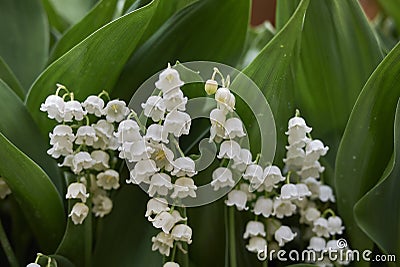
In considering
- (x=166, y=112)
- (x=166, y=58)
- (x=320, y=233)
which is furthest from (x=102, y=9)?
(x=320, y=233)

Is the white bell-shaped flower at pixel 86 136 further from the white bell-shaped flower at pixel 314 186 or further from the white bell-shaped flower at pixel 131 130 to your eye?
the white bell-shaped flower at pixel 314 186

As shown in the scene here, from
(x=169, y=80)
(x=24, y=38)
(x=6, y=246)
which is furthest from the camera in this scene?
(x=24, y=38)

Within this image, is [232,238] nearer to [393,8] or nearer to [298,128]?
[298,128]

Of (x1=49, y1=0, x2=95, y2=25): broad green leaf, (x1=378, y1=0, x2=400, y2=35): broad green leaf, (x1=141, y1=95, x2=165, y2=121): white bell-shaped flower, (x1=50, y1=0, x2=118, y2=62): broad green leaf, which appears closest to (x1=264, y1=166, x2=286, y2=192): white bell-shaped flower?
(x1=141, y1=95, x2=165, y2=121): white bell-shaped flower

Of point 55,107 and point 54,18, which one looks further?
point 54,18

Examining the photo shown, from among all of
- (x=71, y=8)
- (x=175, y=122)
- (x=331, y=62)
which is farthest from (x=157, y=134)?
(x=71, y=8)
